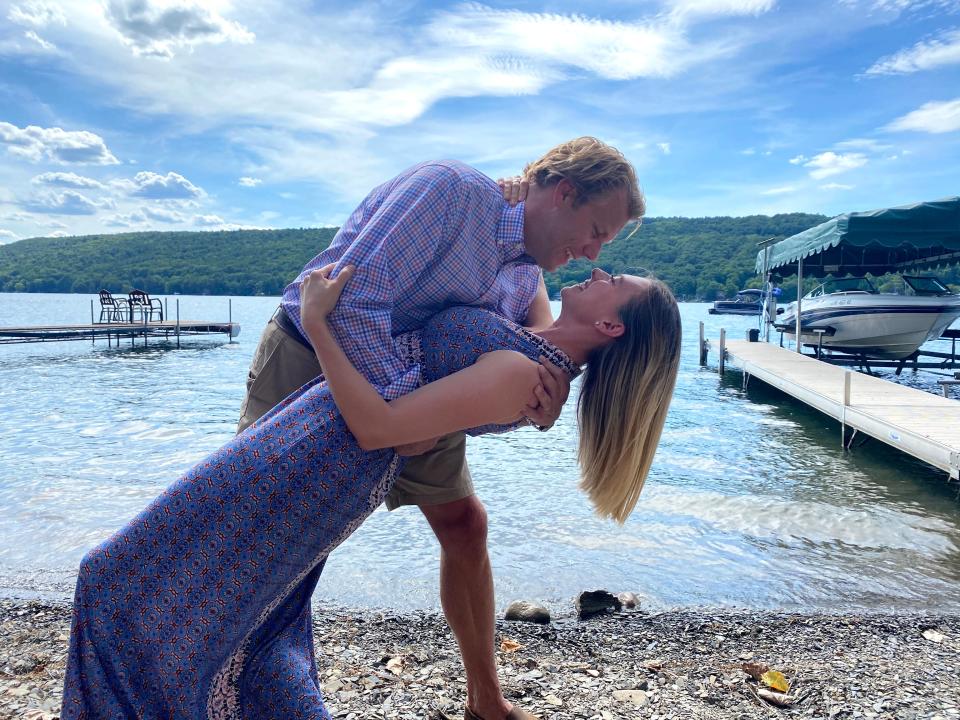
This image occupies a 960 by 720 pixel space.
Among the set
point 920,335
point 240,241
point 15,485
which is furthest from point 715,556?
point 240,241

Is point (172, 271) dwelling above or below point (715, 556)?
above

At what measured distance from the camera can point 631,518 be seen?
720 centimetres

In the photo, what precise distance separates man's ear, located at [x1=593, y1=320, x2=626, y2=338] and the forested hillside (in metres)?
21.2

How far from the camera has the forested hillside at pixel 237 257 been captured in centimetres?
3800

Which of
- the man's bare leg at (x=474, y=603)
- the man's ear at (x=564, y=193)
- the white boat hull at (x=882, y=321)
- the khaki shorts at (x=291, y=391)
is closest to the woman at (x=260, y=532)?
the khaki shorts at (x=291, y=391)

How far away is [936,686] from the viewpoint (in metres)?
3.45

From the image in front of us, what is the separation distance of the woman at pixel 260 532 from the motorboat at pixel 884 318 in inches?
777

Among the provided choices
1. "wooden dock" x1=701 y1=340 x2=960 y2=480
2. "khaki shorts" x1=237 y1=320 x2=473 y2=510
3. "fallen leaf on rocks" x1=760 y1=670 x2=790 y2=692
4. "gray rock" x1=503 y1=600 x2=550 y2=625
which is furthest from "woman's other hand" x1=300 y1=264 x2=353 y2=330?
"wooden dock" x1=701 y1=340 x2=960 y2=480

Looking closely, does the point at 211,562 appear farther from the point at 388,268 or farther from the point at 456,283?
the point at 456,283

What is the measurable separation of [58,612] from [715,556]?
15.1ft

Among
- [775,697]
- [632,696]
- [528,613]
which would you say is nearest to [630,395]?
[632,696]

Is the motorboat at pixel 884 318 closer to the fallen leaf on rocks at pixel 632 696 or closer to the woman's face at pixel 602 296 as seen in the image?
the fallen leaf on rocks at pixel 632 696

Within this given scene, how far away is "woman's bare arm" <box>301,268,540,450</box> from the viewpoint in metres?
1.82

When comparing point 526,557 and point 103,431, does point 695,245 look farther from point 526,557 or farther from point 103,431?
point 526,557
